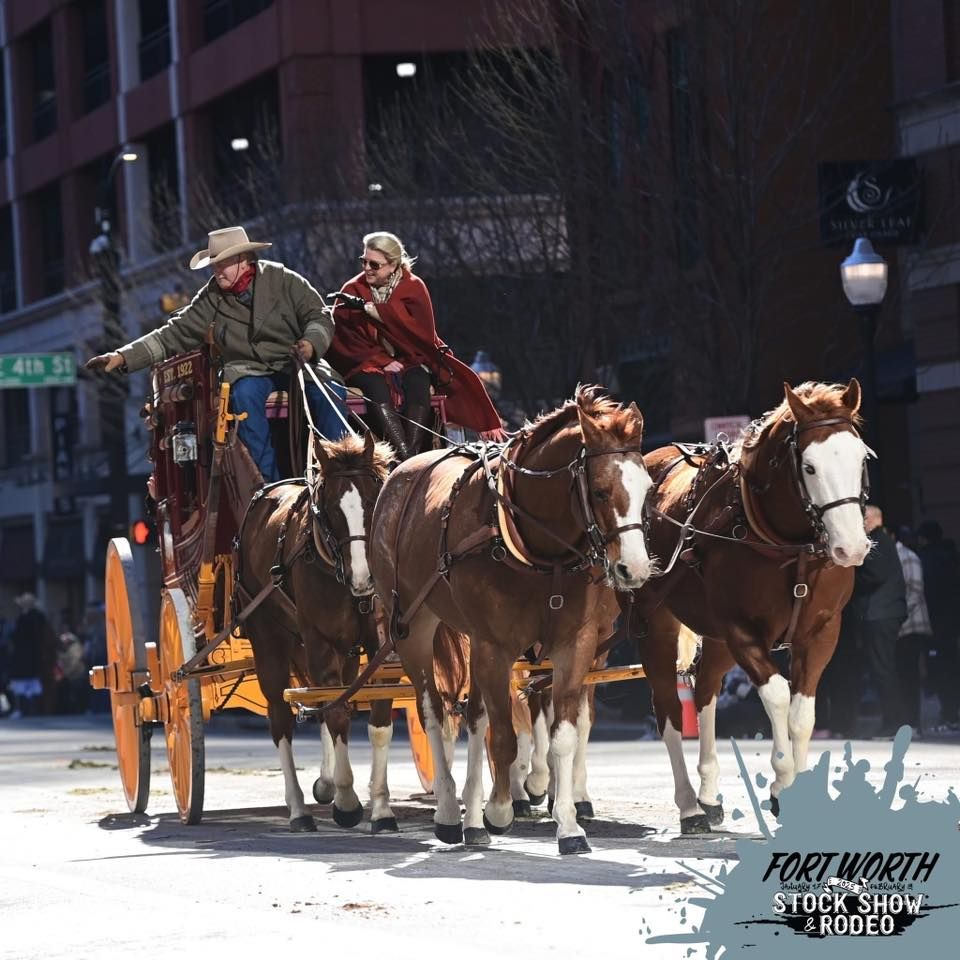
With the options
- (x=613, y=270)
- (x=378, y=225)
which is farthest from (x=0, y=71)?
(x=613, y=270)

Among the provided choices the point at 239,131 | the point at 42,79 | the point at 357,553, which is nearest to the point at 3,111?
the point at 42,79

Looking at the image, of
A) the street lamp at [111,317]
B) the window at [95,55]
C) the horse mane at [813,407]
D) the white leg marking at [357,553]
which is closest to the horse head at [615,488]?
the horse mane at [813,407]

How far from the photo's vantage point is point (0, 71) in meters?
58.4

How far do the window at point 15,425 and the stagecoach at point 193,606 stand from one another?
4165 cm

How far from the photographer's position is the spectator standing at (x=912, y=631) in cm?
2031

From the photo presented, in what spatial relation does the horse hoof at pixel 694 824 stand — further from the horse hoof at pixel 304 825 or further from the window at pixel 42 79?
the window at pixel 42 79

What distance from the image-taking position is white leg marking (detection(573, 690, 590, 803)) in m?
11.7

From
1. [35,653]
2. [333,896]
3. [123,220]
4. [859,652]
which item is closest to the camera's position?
[333,896]

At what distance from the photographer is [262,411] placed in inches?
544

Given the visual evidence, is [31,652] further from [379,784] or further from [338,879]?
[338,879]

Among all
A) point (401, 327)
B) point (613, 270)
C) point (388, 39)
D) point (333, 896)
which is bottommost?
point (333, 896)

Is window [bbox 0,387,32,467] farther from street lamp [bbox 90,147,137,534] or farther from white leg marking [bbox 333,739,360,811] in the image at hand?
white leg marking [bbox 333,739,360,811]

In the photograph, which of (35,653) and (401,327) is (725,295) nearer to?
(401,327)

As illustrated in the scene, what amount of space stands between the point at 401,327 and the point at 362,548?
1895mm
